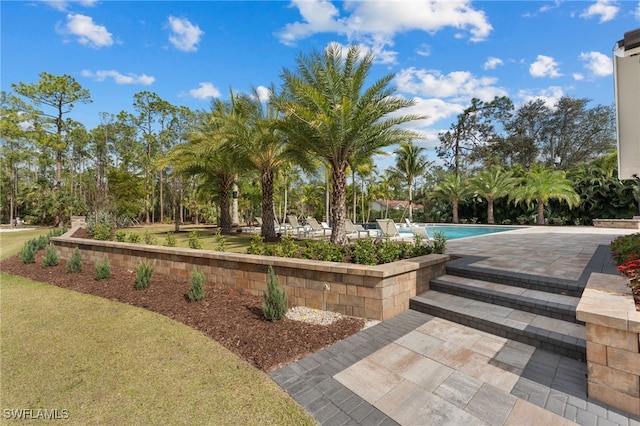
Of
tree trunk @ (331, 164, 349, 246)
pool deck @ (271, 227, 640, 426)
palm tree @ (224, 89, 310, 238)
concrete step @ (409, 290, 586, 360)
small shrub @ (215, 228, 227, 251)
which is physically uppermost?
palm tree @ (224, 89, 310, 238)

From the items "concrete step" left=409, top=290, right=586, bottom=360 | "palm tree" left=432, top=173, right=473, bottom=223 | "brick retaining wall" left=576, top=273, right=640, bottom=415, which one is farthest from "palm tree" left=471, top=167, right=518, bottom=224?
"brick retaining wall" left=576, top=273, right=640, bottom=415

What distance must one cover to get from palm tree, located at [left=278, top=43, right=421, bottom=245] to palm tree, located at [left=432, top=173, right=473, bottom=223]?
57.7 feet

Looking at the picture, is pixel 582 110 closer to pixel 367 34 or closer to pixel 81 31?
pixel 367 34

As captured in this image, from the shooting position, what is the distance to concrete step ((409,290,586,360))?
3289mm

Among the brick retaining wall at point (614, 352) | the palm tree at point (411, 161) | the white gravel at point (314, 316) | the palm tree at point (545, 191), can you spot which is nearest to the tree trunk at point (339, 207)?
the white gravel at point (314, 316)

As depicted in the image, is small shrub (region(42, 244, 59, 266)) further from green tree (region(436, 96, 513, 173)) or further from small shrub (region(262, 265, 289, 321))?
green tree (region(436, 96, 513, 173))

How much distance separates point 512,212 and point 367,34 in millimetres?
20489

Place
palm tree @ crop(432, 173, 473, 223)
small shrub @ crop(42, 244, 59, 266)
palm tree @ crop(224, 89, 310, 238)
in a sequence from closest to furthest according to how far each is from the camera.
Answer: small shrub @ crop(42, 244, 59, 266) → palm tree @ crop(224, 89, 310, 238) → palm tree @ crop(432, 173, 473, 223)

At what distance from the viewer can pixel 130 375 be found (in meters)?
3.17

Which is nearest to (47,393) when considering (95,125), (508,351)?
(508,351)

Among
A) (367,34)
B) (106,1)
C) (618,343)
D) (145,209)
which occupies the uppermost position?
(106,1)

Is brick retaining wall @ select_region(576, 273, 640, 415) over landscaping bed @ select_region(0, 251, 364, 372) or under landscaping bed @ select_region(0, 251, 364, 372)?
over

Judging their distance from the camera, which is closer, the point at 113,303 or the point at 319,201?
the point at 113,303

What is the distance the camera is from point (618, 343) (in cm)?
239
